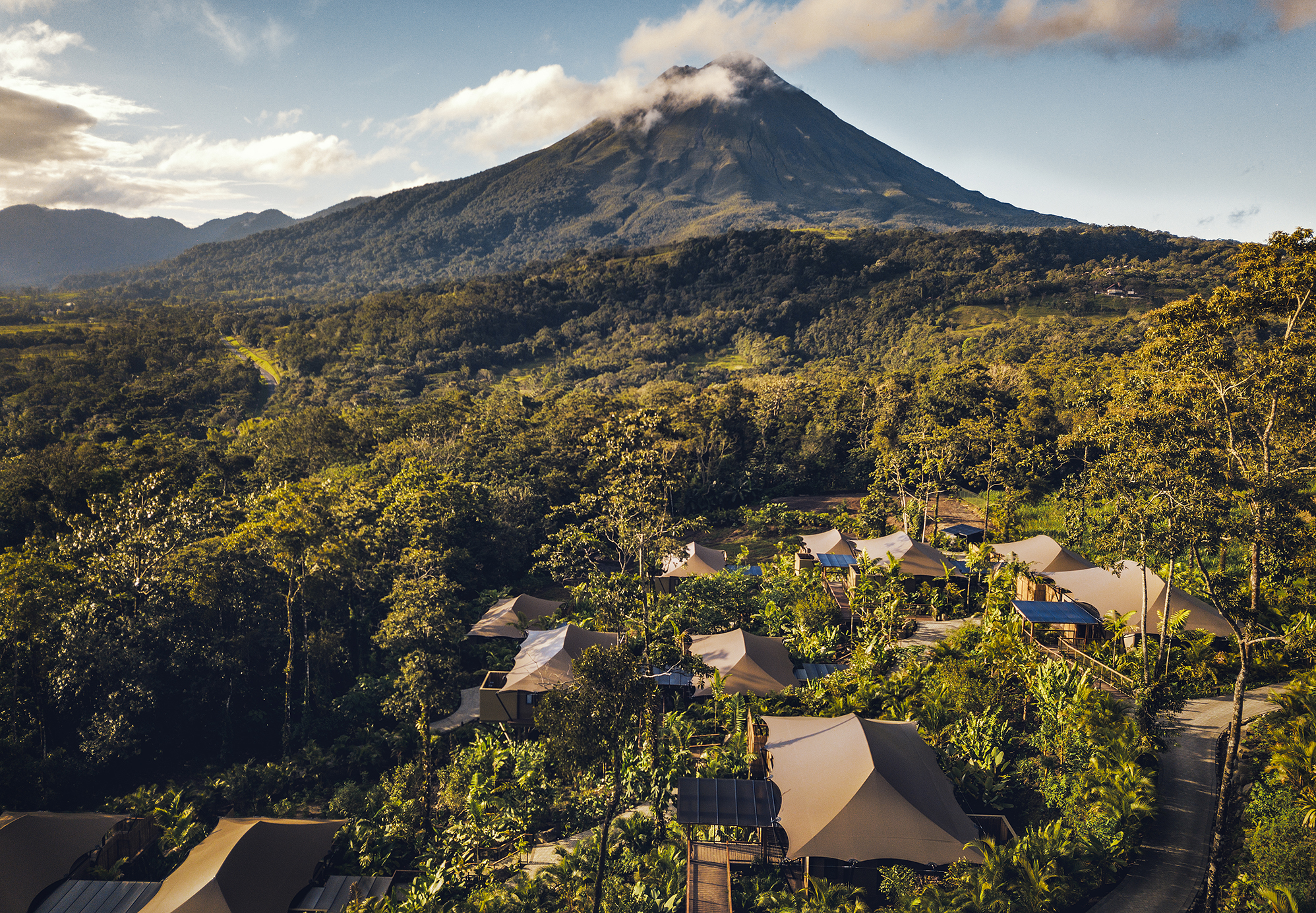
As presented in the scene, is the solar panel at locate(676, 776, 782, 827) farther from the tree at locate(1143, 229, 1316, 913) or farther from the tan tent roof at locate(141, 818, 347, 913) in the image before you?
the tree at locate(1143, 229, 1316, 913)

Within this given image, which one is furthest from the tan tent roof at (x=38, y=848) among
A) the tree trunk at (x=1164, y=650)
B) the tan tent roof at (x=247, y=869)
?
the tree trunk at (x=1164, y=650)

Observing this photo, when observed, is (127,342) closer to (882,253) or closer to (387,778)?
(387,778)

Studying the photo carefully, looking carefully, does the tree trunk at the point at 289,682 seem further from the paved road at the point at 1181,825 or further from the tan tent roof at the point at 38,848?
the paved road at the point at 1181,825

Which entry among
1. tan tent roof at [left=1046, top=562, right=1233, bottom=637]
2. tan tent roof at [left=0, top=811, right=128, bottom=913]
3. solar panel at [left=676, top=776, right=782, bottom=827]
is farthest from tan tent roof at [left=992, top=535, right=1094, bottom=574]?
tan tent roof at [left=0, top=811, right=128, bottom=913]

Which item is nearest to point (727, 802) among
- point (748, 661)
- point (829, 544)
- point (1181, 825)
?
point (748, 661)

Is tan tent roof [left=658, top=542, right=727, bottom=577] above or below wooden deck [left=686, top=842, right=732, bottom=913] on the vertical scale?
below

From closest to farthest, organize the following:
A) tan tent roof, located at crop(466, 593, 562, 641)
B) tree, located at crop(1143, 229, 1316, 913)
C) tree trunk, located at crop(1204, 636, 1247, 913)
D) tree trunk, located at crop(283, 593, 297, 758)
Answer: tree trunk, located at crop(1204, 636, 1247, 913), tree, located at crop(1143, 229, 1316, 913), tree trunk, located at crop(283, 593, 297, 758), tan tent roof, located at crop(466, 593, 562, 641)

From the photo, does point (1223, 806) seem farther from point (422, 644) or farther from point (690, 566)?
point (422, 644)
